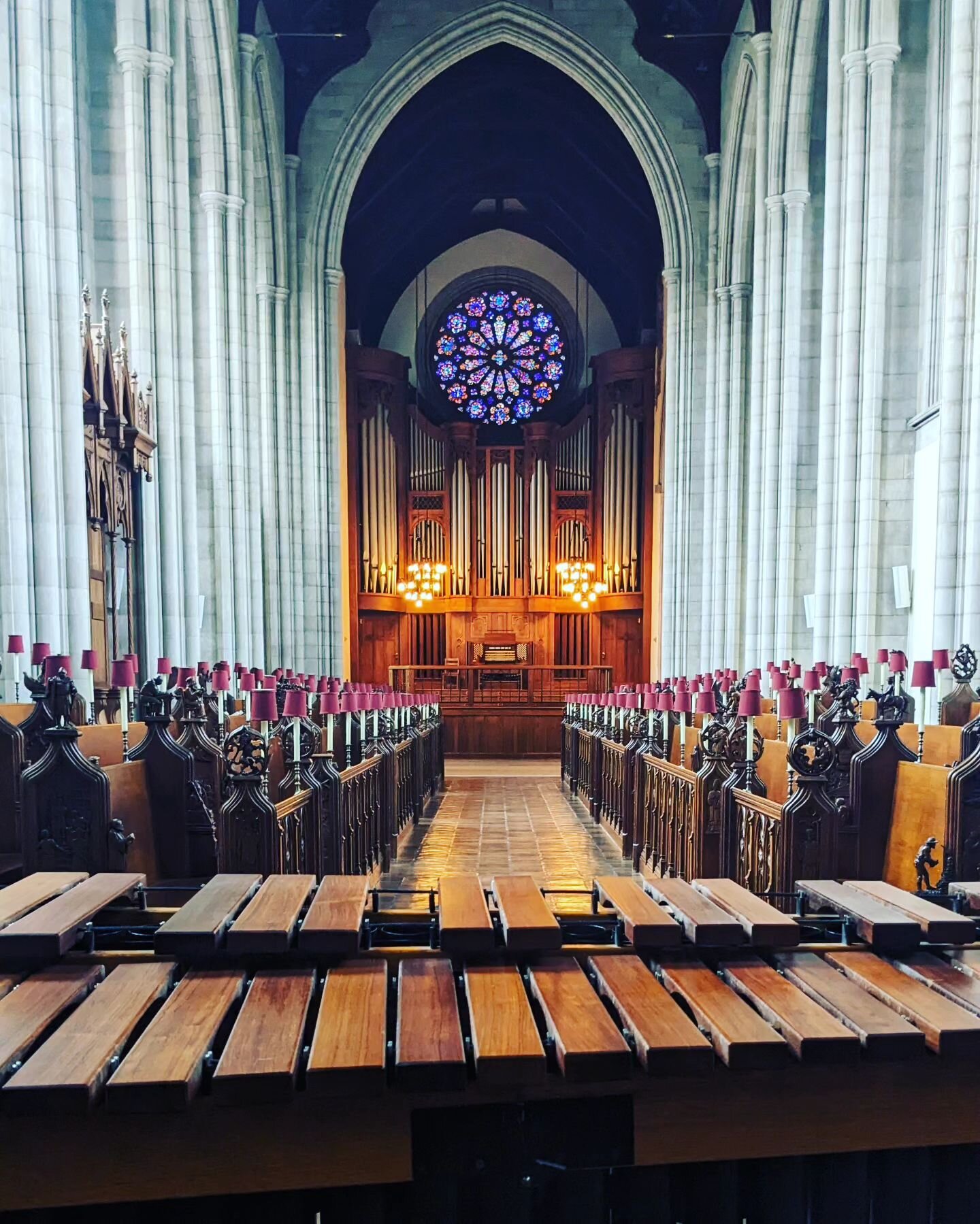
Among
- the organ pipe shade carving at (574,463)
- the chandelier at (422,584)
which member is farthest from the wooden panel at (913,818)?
the organ pipe shade carving at (574,463)

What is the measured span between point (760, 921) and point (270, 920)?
978 millimetres

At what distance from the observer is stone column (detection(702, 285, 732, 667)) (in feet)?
45.2

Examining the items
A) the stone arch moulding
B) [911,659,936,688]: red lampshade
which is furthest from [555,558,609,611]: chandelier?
[911,659,936,688]: red lampshade

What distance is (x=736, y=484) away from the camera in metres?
13.7

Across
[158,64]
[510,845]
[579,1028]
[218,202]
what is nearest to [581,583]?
[218,202]

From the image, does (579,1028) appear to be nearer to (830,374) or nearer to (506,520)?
(830,374)

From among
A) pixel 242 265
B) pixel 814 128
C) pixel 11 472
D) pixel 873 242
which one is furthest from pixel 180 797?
pixel 814 128

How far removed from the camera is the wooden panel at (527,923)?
1.59 m

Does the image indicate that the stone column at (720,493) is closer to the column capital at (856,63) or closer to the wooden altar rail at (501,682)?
the wooden altar rail at (501,682)

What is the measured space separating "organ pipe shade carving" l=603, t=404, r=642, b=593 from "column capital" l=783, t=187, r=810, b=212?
7613 mm

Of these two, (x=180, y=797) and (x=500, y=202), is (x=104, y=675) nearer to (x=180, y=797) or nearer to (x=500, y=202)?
(x=180, y=797)

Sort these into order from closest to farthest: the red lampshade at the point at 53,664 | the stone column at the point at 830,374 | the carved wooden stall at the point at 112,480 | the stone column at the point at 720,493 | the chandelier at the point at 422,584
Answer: the red lampshade at the point at 53,664, the carved wooden stall at the point at 112,480, the stone column at the point at 830,374, the stone column at the point at 720,493, the chandelier at the point at 422,584

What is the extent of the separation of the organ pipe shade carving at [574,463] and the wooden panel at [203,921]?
689 inches

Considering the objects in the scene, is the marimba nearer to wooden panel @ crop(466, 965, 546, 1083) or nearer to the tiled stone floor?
wooden panel @ crop(466, 965, 546, 1083)
